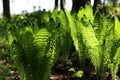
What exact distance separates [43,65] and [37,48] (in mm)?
183

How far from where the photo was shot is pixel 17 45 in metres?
2.91

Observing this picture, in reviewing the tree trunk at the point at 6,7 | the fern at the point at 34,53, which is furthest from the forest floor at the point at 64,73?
the tree trunk at the point at 6,7

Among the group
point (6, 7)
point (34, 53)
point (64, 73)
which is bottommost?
point (64, 73)

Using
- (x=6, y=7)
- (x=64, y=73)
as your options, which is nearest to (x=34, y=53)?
(x=64, y=73)

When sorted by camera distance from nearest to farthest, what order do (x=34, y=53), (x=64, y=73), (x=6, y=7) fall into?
(x=34, y=53) < (x=64, y=73) < (x=6, y=7)

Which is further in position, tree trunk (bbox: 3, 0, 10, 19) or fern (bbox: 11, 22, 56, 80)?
tree trunk (bbox: 3, 0, 10, 19)

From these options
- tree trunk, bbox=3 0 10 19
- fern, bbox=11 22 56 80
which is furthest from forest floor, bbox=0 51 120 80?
tree trunk, bbox=3 0 10 19

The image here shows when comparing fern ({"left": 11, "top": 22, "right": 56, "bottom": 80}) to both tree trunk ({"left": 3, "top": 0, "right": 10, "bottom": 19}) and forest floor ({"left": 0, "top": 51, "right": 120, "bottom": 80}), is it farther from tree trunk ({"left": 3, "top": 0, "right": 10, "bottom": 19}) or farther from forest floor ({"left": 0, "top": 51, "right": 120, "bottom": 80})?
tree trunk ({"left": 3, "top": 0, "right": 10, "bottom": 19})

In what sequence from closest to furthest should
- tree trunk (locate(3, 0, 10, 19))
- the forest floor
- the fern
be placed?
the fern → the forest floor → tree trunk (locate(3, 0, 10, 19))

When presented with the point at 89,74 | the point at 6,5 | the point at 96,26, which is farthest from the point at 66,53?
the point at 6,5

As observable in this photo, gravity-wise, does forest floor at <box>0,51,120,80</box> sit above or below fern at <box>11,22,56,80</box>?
below

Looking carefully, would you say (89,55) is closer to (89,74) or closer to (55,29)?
(89,74)

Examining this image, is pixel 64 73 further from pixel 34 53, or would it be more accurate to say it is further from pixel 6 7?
pixel 6 7

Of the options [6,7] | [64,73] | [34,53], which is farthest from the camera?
[6,7]
